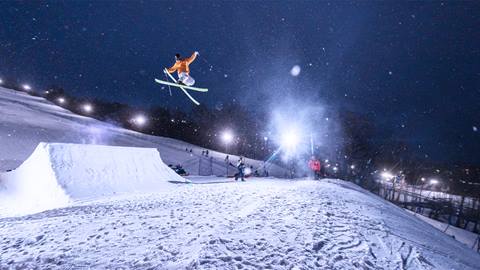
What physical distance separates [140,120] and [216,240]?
74.2 metres

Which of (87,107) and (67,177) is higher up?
(87,107)

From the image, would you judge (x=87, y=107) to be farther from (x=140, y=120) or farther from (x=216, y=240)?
(x=216, y=240)

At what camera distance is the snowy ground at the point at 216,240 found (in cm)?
470

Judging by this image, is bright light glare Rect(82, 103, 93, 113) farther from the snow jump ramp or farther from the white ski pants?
the white ski pants

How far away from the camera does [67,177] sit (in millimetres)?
12336

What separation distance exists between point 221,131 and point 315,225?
63479mm

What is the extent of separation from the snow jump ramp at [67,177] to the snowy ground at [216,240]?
3.41 m

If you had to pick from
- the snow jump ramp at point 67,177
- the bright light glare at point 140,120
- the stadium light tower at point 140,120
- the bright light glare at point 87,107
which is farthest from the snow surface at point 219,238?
the bright light glare at point 87,107

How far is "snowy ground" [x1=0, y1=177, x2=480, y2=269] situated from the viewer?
4703 mm

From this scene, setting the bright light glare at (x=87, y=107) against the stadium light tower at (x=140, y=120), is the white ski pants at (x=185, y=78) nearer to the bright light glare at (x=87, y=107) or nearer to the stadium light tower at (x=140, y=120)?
the stadium light tower at (x=140, y=120)

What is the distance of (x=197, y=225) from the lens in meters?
6.73

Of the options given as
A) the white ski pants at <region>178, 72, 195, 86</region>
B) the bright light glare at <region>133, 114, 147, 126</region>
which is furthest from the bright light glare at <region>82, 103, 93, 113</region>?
the white ski pants at <region>178, 72, 195, 86</region>

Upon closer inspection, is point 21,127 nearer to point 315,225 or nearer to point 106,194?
point 106,194

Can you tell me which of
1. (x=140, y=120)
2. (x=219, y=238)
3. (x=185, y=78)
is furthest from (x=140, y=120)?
(x=219, y=238)
